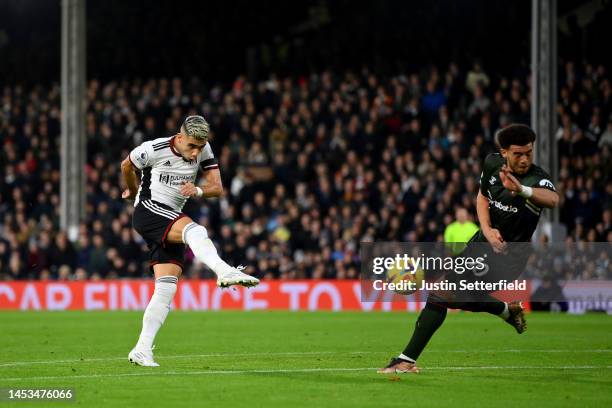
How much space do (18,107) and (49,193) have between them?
13.7 feet

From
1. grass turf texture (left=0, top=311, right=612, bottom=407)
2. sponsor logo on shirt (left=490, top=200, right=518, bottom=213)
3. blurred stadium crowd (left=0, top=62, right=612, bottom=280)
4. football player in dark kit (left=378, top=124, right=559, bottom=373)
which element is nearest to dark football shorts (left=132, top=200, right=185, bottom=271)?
grass turf texture (left=0, top=311, right=612, bottom=407)

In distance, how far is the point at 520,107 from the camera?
26.5 m

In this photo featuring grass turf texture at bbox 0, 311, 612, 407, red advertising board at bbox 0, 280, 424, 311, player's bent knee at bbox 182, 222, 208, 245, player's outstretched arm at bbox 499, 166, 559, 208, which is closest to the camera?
grass turf texture at bbox 0, 311, 612, 407

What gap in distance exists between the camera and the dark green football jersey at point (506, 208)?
1109cm

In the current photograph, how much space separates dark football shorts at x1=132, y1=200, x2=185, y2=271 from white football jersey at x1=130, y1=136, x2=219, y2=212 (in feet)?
0.30

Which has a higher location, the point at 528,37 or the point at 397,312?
the point at 528,37

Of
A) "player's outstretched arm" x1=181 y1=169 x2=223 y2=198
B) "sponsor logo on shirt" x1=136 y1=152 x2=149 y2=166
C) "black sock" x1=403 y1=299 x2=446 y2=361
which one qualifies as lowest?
"black sock" x1=403 y1=299 x2=446 y2=361

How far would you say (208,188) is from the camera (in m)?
12.0

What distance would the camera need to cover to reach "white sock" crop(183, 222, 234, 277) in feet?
37.2

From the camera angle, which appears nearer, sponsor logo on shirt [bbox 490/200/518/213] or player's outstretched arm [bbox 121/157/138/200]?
sponsor logo on shirt [bbox 490/200/518/213]

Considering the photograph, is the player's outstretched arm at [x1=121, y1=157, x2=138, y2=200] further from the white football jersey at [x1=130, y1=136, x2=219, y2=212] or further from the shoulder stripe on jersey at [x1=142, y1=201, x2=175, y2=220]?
the shoulder stripe on jersey at [x1=142, y1=201, x2=175, y2=220]

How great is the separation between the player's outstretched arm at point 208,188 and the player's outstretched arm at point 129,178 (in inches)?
23.2

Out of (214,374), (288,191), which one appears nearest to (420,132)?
(288,191)

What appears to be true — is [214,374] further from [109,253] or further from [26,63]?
[26,63]
